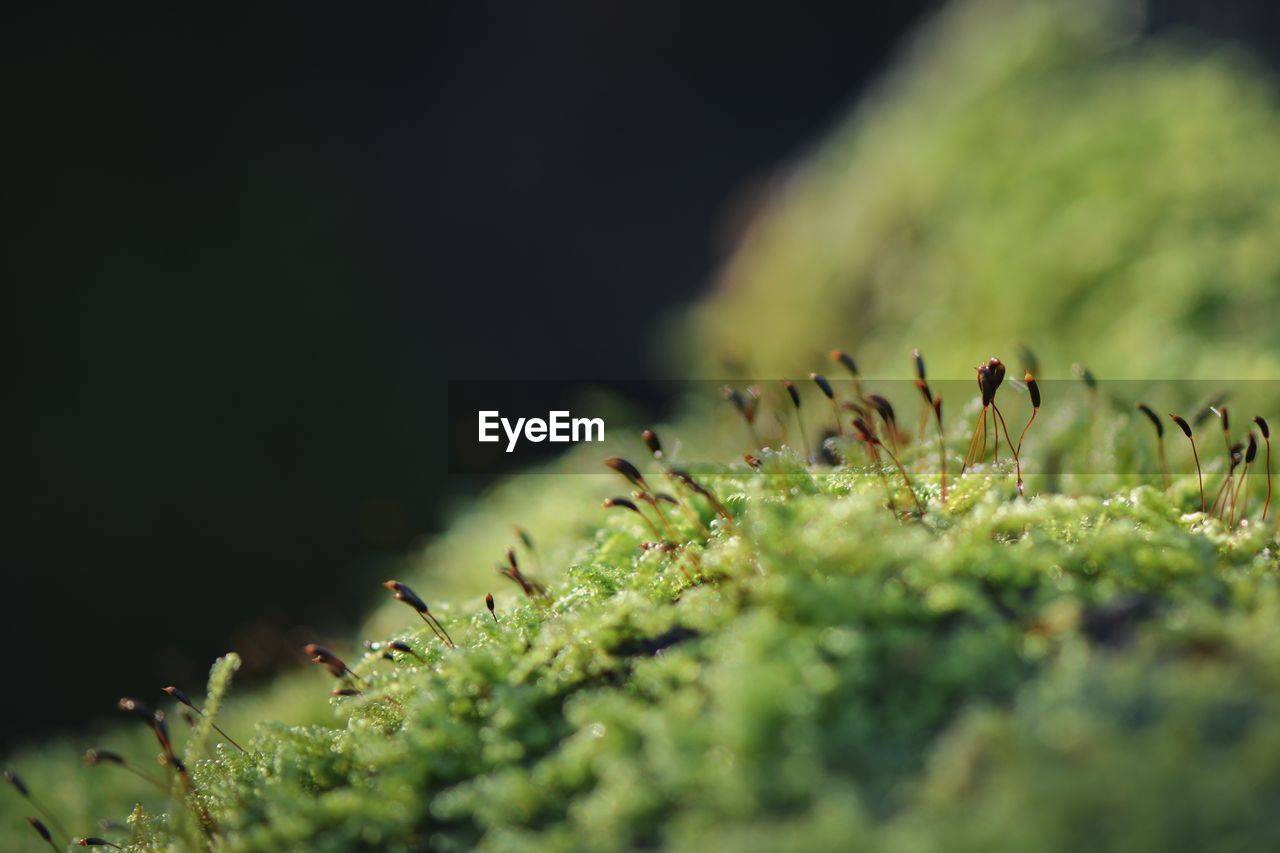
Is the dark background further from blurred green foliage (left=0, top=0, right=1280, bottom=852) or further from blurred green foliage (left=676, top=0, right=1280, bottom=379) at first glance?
blurred green foliage (left=0, top=0, right=1280, bottom=852)

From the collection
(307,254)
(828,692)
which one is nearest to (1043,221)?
(828,692)

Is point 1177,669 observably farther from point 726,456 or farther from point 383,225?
point 383,225

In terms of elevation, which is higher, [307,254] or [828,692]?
[307,254]

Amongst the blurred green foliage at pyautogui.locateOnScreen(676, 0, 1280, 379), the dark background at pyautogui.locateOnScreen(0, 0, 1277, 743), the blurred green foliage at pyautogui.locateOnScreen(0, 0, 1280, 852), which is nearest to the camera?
the blurred green foliage at pyautogui.locateOnScreen(0, 0, 1280, 852)

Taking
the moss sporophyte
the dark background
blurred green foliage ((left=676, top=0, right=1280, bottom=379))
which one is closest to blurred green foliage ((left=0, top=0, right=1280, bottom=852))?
the moss sporophyte

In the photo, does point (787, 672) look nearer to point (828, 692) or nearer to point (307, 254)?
point (828, 692)

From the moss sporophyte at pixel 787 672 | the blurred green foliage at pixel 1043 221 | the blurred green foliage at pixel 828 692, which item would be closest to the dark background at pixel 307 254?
the blurred green foliage at pixel 1043 221

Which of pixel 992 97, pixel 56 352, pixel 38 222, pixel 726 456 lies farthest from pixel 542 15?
pixel 726 456

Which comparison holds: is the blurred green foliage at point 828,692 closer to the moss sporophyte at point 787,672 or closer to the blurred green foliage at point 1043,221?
the moss sporophyte at point 787,672
